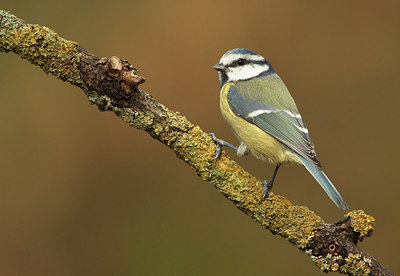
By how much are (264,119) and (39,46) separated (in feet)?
2.90

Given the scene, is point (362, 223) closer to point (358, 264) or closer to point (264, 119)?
point (358, 264)

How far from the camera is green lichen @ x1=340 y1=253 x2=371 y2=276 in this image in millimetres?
1468

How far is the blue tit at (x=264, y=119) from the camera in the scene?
1.86m

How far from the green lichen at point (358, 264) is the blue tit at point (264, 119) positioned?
251 mm

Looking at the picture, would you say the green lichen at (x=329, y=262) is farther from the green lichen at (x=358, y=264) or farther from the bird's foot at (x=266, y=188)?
the bird's foot at (x=266, y=188)

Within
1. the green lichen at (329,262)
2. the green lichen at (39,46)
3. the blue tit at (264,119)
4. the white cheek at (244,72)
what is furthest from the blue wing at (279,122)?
the green lichen at (39,46)

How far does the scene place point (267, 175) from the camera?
2.57 metres

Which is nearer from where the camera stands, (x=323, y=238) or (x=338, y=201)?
(x=323, y=238)

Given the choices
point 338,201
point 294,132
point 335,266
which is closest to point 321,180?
point 338,201

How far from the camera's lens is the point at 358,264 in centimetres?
147

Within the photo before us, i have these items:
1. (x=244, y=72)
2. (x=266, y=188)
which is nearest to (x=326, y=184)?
(x=266, y=188)

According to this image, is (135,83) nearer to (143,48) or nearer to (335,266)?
(335,266)

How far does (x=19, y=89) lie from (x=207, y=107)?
3.48 ft

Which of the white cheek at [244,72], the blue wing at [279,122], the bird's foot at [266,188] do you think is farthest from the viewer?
the white cheek at [244,72]
